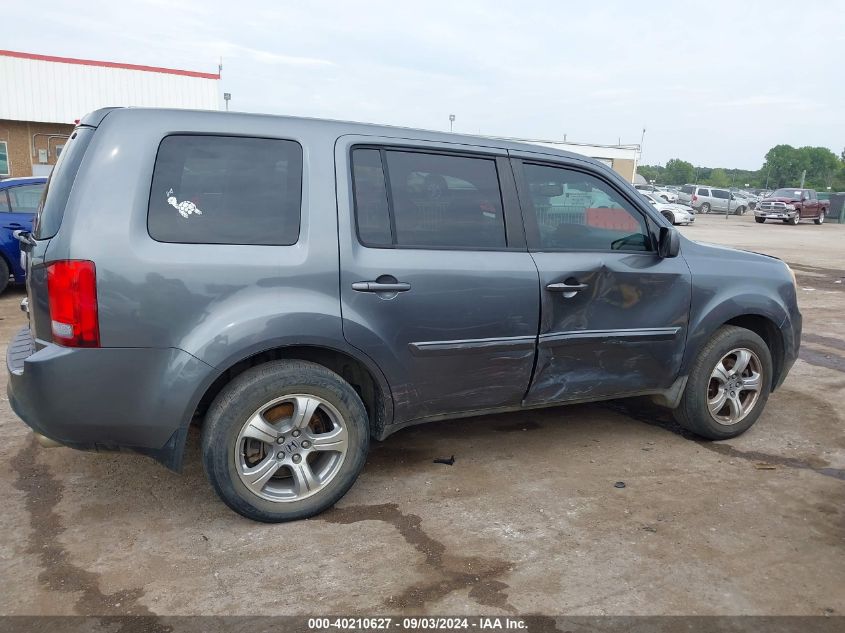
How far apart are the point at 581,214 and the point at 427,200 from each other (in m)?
0.97

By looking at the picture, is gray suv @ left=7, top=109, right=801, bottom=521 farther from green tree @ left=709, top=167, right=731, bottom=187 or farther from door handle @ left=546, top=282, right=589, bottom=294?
green tree @ left=709, top=167, right=731, bottom=187

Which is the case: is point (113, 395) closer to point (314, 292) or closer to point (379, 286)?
point (314, 292)

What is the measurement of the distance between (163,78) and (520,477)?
86.4 ft

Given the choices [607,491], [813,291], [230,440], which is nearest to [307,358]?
[230,440]

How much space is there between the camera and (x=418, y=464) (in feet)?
13.2

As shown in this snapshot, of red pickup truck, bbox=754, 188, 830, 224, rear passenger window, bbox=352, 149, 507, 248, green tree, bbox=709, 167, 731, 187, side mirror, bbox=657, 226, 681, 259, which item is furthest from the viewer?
green tree, bbox=709, 167, 731, 187

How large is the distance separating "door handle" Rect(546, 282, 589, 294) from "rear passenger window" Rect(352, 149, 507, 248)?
0.34 metres

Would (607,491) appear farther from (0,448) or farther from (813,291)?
(813,291)

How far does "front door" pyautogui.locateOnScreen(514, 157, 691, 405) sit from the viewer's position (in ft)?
12.3

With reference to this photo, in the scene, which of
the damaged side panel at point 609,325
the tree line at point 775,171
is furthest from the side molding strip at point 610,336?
the tree line at point 775,171

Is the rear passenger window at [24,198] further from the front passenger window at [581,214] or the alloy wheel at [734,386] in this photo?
the alloy wheel at [734,386]

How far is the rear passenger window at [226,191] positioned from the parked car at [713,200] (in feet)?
Answer: 129

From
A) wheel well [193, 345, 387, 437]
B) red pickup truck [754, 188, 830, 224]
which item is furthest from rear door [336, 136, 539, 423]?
red pickup truck [754, 188, 830, 224]

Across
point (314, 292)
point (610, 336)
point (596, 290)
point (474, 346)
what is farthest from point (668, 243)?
point (314, 292)
